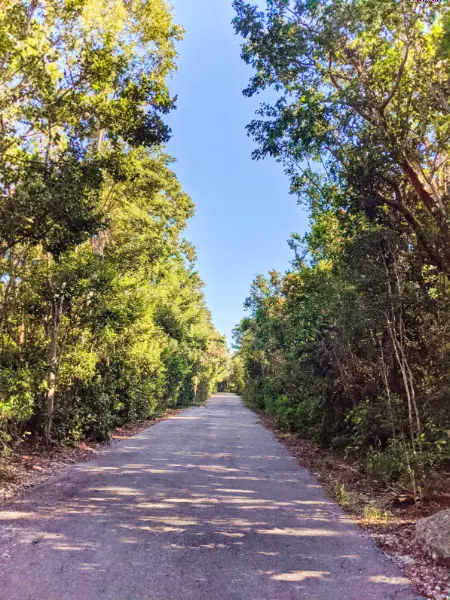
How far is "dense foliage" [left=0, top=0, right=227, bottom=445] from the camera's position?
22.4 ft

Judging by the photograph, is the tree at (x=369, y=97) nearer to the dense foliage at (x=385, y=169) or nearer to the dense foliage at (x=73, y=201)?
the dense foliage at (x=385, y=169)

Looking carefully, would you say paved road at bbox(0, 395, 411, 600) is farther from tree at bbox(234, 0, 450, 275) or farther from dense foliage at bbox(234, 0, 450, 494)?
tree at bbox(234, 0, 450, 275)

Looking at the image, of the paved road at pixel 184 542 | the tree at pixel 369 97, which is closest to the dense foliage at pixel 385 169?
the tree at pixel 369 97

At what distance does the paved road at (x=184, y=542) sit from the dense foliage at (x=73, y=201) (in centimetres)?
219

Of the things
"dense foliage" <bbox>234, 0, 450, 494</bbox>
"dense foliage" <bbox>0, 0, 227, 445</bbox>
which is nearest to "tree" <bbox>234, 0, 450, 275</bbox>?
"dense foliage" <bbox>234, 0, 450, 494</bbox>

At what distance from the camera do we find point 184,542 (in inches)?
185

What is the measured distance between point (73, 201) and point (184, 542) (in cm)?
501

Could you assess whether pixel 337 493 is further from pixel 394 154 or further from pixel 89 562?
pixel 394 154

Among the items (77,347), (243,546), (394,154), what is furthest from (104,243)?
(243,546)

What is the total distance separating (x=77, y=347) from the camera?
10758 millimetres

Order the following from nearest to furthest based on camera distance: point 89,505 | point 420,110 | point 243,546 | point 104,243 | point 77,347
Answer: point 243,546, point 89,505, point 420,110, point 77,347, point 104,243

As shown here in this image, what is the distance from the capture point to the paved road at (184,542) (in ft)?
11.9

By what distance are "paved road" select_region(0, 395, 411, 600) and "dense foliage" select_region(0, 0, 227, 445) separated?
2.19 meters

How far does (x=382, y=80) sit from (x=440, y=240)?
9.93ft
